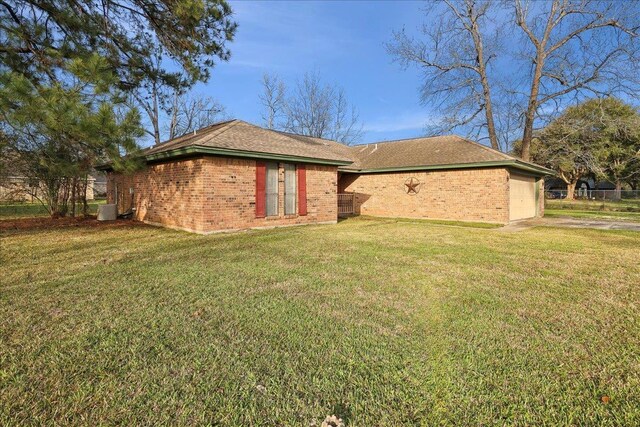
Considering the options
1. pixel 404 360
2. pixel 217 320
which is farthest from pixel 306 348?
pixel 217 320

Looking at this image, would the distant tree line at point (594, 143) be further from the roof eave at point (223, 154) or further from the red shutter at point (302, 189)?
the roof eave at point (223, 154)

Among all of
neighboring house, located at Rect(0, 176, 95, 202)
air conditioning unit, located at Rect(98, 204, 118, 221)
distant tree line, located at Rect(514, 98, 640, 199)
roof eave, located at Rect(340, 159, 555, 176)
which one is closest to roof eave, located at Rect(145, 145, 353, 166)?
air conditioning unit, located at Rect(98, 204, 118, 221)

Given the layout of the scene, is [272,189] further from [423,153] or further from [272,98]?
[272,98]

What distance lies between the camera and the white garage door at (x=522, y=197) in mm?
14219

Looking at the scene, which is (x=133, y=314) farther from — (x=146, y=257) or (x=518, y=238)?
(x=518, y=238)

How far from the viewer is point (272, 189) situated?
36.6 feet

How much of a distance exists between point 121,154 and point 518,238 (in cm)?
1068

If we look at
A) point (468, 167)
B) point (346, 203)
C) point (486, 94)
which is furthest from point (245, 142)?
point (486, 94)

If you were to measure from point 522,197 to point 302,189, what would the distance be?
35.2 feet

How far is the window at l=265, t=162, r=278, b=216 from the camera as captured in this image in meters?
11.0

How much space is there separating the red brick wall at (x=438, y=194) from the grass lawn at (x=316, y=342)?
8.21 meters

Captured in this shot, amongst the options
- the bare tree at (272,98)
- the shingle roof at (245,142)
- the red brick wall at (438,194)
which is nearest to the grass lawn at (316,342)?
the shingle roof at (245,142)

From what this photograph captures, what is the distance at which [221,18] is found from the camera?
32.3ft

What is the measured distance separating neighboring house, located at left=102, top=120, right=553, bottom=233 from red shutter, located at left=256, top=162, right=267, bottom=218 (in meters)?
0.03
